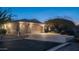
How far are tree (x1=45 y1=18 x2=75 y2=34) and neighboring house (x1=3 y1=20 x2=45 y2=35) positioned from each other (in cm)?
8

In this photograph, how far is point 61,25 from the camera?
214cm

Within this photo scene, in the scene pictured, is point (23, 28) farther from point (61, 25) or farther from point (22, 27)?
point (61, 25)

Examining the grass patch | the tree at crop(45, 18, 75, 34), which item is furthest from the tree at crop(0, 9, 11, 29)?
the tree at crop(45, 18, 75, 34)

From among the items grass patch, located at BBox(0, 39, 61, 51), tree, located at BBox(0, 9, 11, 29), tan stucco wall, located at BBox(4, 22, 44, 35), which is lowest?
grass patch, located at BBox(0, 39, 61, 51)

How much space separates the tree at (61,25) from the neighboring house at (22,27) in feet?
0.25

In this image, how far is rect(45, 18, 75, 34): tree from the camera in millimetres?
2125

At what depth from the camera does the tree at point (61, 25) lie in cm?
A: 212

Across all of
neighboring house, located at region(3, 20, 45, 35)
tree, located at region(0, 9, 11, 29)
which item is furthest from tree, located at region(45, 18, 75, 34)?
tree, located at region(0, 9, 11, 29)

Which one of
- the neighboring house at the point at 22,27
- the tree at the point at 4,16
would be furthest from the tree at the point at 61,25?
the tree at the point at 4,16

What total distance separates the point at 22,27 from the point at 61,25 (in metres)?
0.32

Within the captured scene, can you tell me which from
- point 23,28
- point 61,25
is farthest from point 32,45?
point 61,25

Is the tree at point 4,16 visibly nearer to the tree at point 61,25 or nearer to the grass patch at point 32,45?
the grass patch at point 32,45

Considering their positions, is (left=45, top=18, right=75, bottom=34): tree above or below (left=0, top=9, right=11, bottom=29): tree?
below

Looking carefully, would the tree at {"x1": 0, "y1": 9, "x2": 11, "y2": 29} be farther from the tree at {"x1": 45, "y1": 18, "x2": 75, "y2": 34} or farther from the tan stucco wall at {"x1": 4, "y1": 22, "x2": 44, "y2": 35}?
the tree at {"x1": 45, "y1": 18, "x2": 75, "y2": 34}
